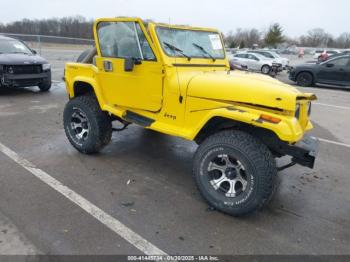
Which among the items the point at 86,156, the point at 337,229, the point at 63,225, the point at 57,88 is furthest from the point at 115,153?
the point at 57,88

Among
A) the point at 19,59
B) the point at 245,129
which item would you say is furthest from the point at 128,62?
the point at 19,59

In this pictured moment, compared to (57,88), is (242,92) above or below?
above

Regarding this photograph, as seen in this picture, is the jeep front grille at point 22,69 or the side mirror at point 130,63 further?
the jeep front grille at point 22,69

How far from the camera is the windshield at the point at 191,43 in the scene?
3.98m

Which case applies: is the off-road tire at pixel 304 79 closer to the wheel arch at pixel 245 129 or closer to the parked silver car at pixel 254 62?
the parked silver car at pixel 254 62

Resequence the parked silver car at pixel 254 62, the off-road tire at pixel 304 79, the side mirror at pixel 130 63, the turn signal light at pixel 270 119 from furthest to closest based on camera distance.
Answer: the parked silver car at pixel 254 62, the off-road tire at pixel 304 79, the side mirror at pixel 130 63, the turn signal light at pixel 270 119

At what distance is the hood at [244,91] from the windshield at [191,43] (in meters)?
0.56

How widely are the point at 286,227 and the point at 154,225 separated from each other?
1340 mm

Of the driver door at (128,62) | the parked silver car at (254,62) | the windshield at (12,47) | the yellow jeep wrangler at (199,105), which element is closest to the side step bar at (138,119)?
the yellow jeep wrangler at (199,105)

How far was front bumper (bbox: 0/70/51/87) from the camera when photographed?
29.2 ft

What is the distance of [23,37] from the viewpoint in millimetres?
20438

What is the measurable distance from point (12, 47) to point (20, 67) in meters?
1.34

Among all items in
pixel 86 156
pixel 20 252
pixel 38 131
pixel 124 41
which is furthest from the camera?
pixel 38 131

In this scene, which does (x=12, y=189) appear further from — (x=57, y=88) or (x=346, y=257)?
(x=57, y=88)
